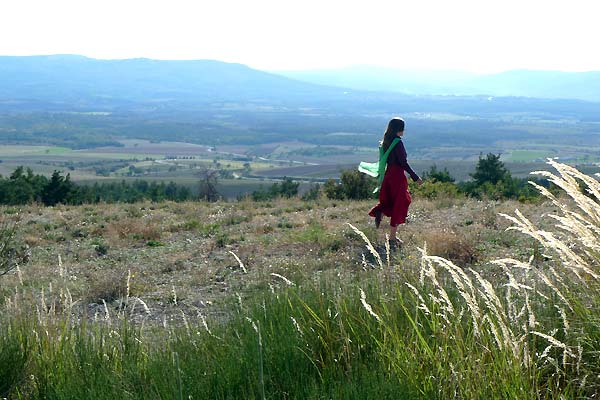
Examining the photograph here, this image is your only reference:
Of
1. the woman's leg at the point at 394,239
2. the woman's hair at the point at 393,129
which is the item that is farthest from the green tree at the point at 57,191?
the woman's leg at the point at 394,239

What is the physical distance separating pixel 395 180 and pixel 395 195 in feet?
0.63

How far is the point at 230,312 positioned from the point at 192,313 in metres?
2.19

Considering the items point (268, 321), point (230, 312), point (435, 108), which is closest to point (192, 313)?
point (230, 312)

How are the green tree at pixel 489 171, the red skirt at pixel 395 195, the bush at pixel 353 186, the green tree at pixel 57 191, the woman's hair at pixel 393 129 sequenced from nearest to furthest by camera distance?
the woman's hair at pixel 393 129
the red skirt at pixel 395 195
the bush at pixel 353 186
the green tree at pixel 57 191
the green tree at pixel 489 171

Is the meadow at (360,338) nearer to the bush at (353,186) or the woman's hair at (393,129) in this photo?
the woman's hair at (393,129)

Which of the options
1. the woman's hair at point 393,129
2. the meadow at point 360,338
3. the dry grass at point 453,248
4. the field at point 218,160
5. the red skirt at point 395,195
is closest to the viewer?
the meadow at point 360,338

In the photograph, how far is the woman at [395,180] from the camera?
952cm

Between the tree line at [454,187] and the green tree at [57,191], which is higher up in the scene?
the tree line at [454,187]

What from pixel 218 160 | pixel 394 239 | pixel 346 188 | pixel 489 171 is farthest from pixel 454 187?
pixel 218 160

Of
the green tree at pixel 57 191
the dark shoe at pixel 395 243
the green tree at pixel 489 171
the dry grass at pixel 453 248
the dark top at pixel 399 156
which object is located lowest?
the green tree at pixel 57 191

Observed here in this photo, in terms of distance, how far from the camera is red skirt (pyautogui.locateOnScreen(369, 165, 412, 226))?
378 inches

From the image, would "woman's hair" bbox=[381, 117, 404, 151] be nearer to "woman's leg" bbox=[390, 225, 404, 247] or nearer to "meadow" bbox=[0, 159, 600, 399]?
"woman's leg" bbox=[390, 225, 404, 247]

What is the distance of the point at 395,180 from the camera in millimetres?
9750

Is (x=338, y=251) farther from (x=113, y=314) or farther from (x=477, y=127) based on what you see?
(x=477, y=127)
